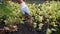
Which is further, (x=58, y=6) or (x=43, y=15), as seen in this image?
(x=58, y=6)

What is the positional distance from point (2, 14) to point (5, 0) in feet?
2.96

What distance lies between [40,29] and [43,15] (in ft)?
1.42

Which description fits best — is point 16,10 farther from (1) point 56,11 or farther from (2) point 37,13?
(1) point 56,11

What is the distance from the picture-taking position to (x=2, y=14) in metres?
4.73

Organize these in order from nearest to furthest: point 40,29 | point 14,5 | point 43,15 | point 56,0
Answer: point 40,29 → point 43,15 → point 14,5 → point 56,0

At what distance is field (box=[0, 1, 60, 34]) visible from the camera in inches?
178

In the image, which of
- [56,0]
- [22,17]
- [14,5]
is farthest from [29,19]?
[56,0]

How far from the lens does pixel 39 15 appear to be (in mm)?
4832

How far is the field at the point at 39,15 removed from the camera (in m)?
4.53

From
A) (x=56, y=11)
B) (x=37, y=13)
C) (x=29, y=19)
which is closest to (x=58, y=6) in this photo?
(x=56, y=11)

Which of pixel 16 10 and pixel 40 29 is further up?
pixel 16 10

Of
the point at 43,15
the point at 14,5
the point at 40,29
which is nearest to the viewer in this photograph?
the point at 40,29

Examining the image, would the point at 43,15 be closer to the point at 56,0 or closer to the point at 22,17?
the point at 22,17

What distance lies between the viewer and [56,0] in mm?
5949
